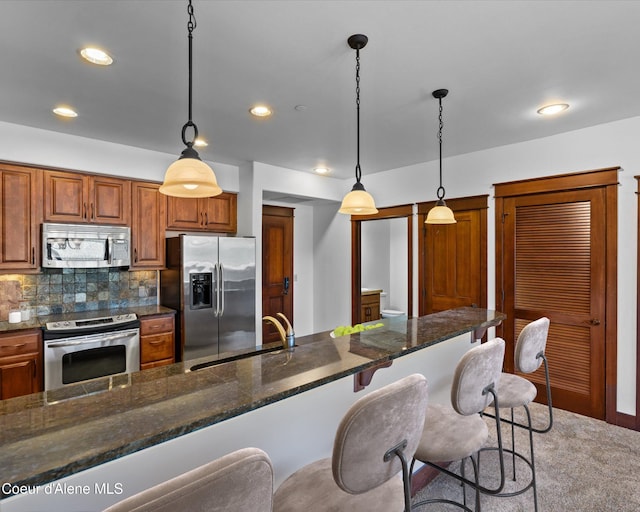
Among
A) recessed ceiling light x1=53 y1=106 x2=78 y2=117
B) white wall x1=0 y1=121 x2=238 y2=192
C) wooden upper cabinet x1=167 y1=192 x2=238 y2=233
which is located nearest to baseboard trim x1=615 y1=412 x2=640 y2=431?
wooden upper cabinet x1=167 y1=192 x2=238 y2=233

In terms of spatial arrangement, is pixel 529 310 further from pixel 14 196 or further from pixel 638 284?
pixel 14 196

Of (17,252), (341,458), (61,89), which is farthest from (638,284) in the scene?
(17,252)

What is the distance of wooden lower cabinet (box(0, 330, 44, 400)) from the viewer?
2789 mm

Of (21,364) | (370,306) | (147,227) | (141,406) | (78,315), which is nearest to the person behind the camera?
(141,406)

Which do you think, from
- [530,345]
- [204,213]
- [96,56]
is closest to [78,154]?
[204,213]

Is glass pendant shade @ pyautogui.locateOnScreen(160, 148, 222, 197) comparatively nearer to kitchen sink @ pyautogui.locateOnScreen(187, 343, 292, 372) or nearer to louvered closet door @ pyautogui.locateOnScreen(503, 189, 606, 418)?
kitchen sink @ pyautogui.locateOnScreen(187, 343, 292, 372)

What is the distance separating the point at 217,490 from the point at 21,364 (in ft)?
10.2

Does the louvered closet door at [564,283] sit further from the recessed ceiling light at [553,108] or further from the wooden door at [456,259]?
the recessed ceiling light at [553,108]

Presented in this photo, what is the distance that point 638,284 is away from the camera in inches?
114

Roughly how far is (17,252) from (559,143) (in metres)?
4.93

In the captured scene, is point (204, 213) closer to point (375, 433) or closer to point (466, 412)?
point (466, 412)

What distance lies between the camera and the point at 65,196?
3.30 meters

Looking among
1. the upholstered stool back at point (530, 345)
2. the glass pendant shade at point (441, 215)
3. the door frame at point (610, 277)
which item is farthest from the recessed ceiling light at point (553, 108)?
the upholstered stool back at point (530, 345)

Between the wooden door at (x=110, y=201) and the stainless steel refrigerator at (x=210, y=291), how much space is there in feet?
1.77
